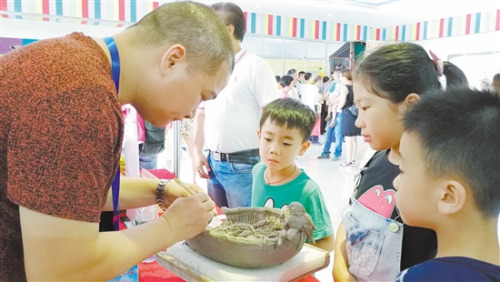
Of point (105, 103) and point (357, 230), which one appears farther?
point (357, 230)

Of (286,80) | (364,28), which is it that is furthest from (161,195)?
(364,28)

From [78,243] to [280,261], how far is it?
49 cm

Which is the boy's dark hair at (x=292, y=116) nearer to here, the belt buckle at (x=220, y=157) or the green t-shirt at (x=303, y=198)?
the green t-shirt at (x=303, y=198)

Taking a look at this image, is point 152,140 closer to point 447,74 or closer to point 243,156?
point 243,156

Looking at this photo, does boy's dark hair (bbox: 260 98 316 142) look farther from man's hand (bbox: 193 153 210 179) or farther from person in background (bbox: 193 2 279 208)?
man's hand (bbox: 193 153 210 179)

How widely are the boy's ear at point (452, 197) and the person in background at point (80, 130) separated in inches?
20.7

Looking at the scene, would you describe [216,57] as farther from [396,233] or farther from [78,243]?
[396,233]

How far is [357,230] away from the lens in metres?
1.15

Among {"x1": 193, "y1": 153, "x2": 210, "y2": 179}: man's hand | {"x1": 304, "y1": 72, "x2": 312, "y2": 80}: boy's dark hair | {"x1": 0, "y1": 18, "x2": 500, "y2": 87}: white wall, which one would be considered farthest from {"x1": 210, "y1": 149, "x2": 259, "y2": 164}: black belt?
{"x1": 0, "y1": 18, "x2": 500, "y2": 87}: white wall

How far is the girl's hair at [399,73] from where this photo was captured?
110 centimetres

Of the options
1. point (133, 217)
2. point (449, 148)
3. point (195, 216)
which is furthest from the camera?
point (133, 217)

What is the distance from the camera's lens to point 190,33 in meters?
0.85

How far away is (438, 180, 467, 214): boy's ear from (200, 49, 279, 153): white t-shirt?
134cm

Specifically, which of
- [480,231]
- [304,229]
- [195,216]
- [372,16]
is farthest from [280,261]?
[372,16]
